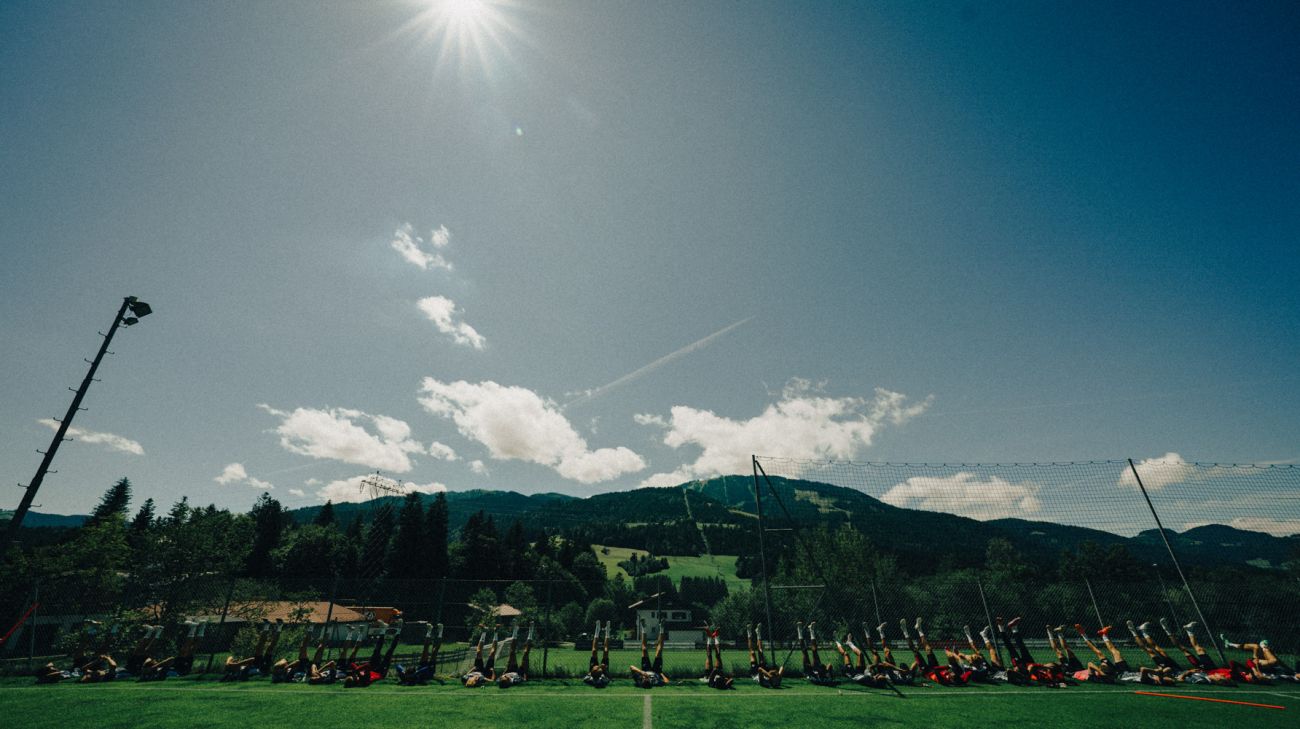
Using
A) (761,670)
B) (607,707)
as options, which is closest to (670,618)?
(761,670)

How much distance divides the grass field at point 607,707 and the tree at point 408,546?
51524 mm

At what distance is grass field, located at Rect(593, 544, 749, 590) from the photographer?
292 feet

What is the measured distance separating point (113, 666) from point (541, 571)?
200 feet

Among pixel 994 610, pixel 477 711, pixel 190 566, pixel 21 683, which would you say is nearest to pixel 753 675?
pixel 477 711

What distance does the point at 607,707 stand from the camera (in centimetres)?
898

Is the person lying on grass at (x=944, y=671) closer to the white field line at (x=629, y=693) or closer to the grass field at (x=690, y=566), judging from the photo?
the white field line at (x=629, y=693)

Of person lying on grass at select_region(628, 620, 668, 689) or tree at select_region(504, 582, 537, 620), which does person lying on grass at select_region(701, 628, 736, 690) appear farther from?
tree at select_region(504, 582, 537, 620)

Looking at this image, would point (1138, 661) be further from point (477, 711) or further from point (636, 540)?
point (636, 540)

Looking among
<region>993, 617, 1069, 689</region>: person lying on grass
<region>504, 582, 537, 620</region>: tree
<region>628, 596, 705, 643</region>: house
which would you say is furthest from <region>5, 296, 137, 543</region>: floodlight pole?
<region>628, 596, 705, 643</region>: house

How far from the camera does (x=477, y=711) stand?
8531 mm

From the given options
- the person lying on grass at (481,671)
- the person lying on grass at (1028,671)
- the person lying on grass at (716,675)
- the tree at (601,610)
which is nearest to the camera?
the person lying on grass at (1028,671)

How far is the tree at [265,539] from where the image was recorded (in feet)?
189

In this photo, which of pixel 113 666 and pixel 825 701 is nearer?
pixel 825 701

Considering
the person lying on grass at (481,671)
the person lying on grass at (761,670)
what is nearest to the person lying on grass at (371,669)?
the person lying on grass at (481,671)
